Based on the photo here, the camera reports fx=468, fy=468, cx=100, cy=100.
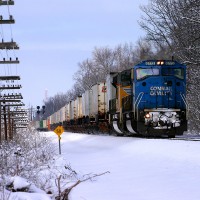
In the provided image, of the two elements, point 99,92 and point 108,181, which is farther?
point 99,92

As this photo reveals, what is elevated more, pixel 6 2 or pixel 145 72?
pixel 6 2

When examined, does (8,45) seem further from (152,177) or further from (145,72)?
(152,177)

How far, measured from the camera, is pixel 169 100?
70.0ft

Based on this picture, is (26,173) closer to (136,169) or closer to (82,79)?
(136,169)

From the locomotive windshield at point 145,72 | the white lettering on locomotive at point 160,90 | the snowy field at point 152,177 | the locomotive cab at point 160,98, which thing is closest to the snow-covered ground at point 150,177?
the snowy field at point 152,177

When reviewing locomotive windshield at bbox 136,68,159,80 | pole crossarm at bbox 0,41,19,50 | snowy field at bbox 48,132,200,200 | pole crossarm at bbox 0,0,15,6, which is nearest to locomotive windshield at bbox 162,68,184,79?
locomotive windshield at bbox 136,68,159,80

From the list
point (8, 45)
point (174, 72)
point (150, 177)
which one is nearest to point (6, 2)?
point (8, 45)

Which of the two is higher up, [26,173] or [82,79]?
[82,79]

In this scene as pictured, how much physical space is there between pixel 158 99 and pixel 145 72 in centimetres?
141

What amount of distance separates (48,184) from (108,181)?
49.5 inches

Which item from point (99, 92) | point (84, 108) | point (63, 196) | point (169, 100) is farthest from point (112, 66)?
point (63, 196)

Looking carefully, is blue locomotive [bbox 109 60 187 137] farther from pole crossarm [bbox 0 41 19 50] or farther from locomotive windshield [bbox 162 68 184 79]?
pole crossarm [bbox 0 41 19 50]

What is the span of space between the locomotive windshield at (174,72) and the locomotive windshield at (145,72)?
1.22 feet

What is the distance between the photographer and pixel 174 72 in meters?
21.7
